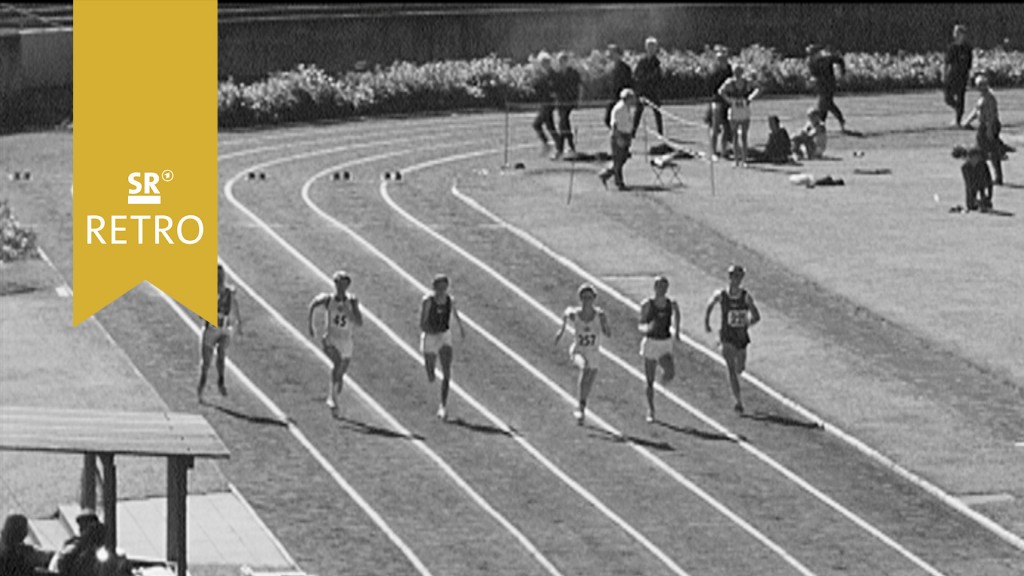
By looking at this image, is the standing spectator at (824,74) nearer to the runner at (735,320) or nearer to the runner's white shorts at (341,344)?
the runner at (735,320)

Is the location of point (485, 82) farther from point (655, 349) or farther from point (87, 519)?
point (87, 519)

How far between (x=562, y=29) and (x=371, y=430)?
32.4 meters

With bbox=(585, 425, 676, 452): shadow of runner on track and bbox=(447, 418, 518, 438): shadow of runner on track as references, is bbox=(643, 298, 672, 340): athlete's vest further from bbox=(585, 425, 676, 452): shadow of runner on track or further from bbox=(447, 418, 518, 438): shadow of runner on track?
bbox=(447, 418, 518, 438): shadow of runner on track

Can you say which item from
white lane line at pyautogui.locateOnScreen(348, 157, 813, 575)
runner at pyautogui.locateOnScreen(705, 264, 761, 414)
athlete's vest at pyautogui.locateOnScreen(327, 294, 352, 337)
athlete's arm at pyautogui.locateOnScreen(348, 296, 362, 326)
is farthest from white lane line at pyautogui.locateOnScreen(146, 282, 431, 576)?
runner at pyautogui.locateOnScreen(705, 264, 761, 414)

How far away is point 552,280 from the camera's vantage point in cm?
3834

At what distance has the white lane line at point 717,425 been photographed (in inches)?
1070

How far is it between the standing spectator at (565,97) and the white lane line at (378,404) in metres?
6.80

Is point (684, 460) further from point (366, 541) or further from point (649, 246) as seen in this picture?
point (649, 246)

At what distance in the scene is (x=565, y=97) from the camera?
161ft

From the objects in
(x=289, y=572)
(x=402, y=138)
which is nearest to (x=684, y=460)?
(x=289, y=572)

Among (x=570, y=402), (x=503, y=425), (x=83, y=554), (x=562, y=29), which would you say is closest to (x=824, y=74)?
(x=562, y=29)

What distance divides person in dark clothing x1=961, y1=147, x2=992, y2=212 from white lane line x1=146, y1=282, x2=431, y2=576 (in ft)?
43.6

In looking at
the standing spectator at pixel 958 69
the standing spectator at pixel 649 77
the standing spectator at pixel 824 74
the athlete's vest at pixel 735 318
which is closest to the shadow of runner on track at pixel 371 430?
the athlete's vest at pixel 735 318

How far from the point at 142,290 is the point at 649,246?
7.66 meters
